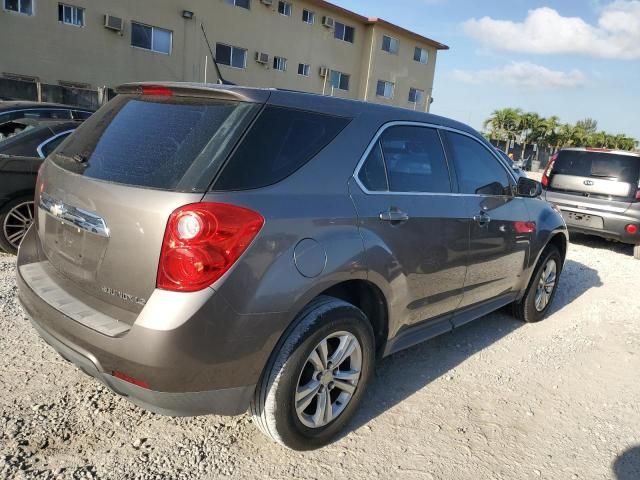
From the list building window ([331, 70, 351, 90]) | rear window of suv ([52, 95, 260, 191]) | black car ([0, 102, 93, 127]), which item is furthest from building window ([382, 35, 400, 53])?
rear window of suv ([52, 95, 260, 191])

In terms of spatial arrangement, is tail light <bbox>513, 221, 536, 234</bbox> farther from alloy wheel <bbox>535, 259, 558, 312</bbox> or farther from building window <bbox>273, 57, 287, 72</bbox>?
building window <bbox>273, 57, 287, 72</bbox>

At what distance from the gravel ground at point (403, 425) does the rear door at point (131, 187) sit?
2.63 feet

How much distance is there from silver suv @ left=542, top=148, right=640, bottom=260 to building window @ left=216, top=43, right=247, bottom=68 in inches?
702

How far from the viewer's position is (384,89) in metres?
31.2

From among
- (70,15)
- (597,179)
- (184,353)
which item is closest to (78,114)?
(184,353)

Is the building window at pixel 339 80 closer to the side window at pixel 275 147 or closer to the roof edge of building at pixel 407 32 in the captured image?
the roof edge of building at pixel 407 32

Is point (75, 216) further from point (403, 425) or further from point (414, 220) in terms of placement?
point (403, 425)

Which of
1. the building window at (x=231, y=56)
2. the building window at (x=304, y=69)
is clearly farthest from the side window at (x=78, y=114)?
the building window at (x=304, y=69)

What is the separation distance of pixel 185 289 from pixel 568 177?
822 centimetres

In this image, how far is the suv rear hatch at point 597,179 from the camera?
8.09 meters

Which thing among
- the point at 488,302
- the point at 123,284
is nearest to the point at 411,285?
the point at 488,302

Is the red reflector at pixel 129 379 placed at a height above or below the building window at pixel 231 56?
below

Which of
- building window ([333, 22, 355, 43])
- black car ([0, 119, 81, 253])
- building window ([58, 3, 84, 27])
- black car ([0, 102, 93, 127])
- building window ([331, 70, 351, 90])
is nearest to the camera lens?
black car ([0, 119, 81, 253])

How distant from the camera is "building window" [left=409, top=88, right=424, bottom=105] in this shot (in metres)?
32.9
